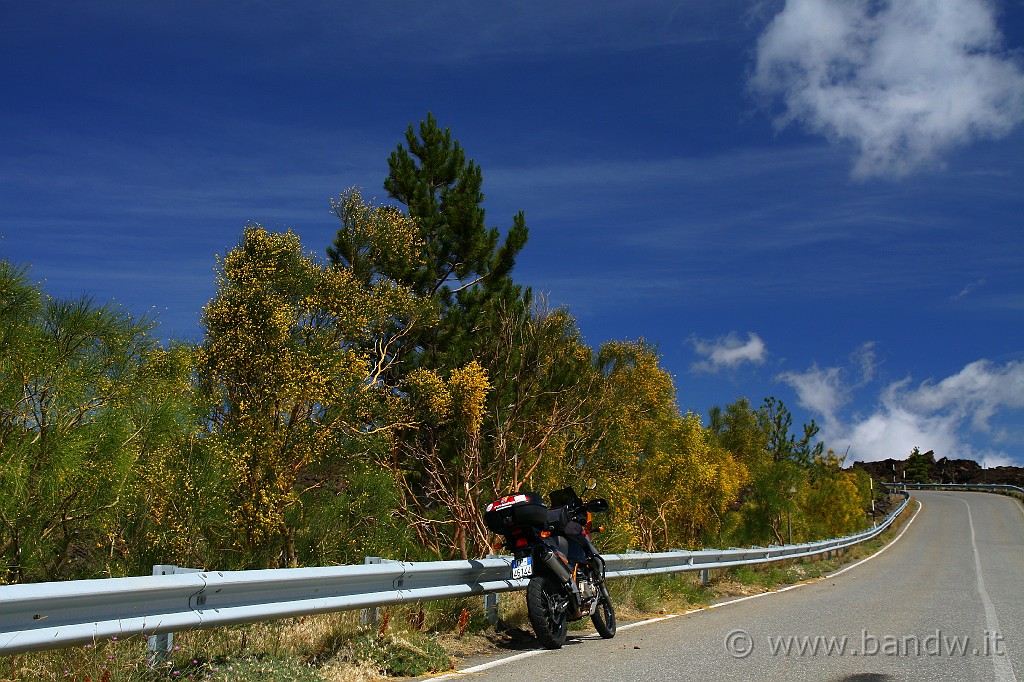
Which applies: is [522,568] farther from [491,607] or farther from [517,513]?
[491,607]

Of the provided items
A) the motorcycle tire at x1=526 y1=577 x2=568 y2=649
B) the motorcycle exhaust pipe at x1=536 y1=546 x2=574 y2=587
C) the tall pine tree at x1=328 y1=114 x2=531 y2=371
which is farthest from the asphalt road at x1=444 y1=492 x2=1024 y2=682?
the tall pine tree at x1=328 y1=114 x2=531 y2=371

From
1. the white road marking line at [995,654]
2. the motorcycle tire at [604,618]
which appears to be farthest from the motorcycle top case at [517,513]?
the white road marking line at [995,654]

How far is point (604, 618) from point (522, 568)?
1.42 meters

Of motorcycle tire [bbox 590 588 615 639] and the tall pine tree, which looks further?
the tall pine tree

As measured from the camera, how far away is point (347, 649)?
23.9 feet

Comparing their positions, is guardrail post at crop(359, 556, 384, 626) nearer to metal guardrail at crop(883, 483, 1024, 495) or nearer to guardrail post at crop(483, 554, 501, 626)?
guardrail post at crop(483, 554, 501, 626)

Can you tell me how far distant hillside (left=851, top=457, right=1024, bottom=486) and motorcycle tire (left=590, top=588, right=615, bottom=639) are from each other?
13378 centimetres

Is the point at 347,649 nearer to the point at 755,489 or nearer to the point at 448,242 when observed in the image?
the point at 448,242

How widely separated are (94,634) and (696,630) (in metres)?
7.13

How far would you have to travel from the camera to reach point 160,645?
5789 mm

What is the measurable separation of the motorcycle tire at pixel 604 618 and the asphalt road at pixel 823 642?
11 cm

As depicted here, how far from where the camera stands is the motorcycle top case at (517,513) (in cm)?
900

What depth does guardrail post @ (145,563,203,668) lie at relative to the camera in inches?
223

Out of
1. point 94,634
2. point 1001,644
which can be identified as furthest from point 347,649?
point 1001,644
